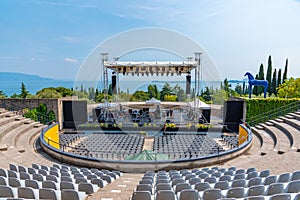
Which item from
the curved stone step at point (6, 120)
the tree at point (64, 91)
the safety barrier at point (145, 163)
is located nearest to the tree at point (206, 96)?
the tree at point (64, 91)

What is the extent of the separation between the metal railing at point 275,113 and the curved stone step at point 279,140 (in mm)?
3538

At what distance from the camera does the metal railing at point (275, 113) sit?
16.9 meters

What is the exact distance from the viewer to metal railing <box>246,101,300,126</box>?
55.5 ft

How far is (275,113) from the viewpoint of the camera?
1688cm

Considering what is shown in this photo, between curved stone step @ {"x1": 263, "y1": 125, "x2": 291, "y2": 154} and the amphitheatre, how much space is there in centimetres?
5

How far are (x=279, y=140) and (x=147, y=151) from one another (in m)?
7.61

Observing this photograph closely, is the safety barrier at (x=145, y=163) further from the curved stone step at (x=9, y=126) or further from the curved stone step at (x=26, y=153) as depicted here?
the curved stone step at (x=9, y=126)

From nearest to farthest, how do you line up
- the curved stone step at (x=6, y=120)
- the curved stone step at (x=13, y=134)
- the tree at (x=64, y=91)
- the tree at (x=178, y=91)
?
the curved stone step at (x=13, y=134), the curved stone step at (x=6, y=120), the tree at (x=178, y=91), the tree at (x=64, y=91)

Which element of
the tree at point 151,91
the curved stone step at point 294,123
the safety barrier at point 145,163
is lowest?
the safety barrier at point 145,163

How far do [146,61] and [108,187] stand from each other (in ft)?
48.9

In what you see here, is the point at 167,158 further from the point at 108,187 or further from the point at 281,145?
the point at 281,145

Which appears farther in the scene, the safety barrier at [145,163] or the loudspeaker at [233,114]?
the loudspeaker at [233,114]

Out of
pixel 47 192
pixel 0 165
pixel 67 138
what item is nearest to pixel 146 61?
pixel 67 138

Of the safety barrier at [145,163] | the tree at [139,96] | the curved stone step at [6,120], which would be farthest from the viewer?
the tree at [139,96]
